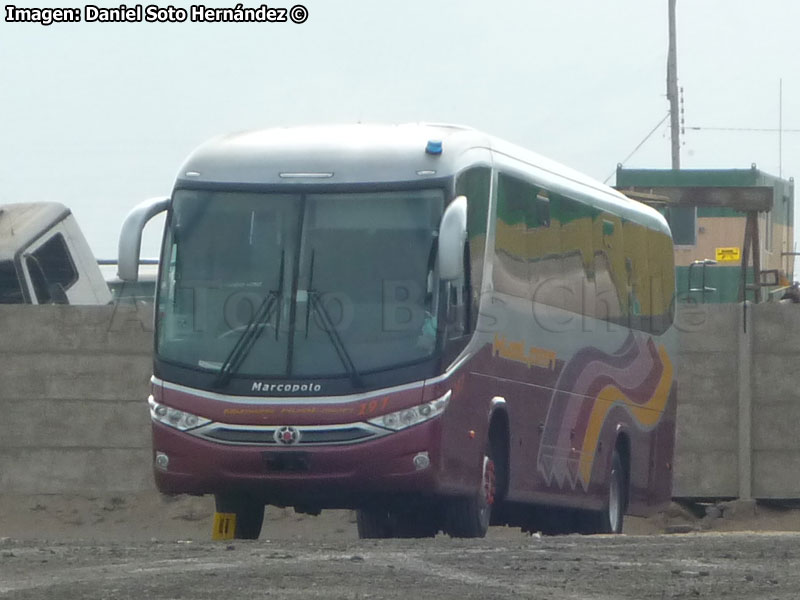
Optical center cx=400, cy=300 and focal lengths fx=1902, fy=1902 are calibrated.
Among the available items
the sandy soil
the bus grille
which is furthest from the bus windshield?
the sandy soil

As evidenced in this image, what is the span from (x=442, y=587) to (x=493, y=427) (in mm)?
5955

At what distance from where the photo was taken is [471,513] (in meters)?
14.0

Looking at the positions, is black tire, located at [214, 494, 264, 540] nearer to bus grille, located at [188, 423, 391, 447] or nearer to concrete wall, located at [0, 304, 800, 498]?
bus grille, located at [188, 423, 391, 447]

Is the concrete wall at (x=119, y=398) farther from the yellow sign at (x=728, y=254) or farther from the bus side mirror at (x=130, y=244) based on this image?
the yellow sign at (x=728, y=254)

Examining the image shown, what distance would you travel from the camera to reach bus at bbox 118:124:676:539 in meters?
13.1

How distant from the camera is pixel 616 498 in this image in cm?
1817

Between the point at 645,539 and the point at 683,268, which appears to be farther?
the point at 683,268

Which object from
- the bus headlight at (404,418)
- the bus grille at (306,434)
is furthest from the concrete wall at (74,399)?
the bus headlight at (404,418)

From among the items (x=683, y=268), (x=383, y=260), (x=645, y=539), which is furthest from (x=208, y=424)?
(x=683, y=268)

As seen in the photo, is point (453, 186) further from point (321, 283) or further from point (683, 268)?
point (683, 268)

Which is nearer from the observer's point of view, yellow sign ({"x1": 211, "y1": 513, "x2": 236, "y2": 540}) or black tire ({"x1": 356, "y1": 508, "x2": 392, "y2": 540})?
yellow sign ({"x1": 211, "y1": 513, "x2": 236, "y2": 540})

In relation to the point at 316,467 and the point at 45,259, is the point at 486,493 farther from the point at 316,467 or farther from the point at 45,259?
the point at 45,259

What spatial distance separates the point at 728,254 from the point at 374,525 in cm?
2056

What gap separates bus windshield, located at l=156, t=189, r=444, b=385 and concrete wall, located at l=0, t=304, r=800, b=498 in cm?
676
